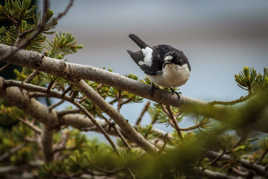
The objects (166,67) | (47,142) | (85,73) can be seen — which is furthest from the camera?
(47,142)

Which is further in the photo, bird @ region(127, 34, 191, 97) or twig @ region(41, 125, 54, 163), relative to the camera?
twig @ region(41, 125, 54, 163)

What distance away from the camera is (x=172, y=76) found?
448 mm

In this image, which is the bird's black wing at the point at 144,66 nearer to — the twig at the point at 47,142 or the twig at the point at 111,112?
the twig at the point at 111,112

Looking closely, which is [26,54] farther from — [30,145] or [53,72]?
[30,145]

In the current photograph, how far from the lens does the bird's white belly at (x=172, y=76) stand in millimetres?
447

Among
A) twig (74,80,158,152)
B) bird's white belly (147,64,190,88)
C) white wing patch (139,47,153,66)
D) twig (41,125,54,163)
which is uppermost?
white wing patch (139,47,153,66)

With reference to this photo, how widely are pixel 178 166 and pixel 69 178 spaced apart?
0.39 m

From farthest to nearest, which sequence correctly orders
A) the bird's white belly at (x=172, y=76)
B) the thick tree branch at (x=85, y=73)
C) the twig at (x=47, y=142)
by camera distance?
the twig at (x=47, y=142) → the bird's white belly at (x=172, y=76) → the thick tree branch at (x=85, y=73)

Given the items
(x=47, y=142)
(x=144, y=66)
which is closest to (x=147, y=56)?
(x=144, y=66)

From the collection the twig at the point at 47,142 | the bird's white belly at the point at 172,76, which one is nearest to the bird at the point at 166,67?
the bird's white belly at the point at 172,76

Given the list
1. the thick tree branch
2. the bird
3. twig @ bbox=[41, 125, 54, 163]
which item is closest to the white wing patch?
the bird

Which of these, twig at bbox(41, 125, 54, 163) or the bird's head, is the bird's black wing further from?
twig at bbox(41, 125, 54, 163)

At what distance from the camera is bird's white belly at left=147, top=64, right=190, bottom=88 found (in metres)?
0.45

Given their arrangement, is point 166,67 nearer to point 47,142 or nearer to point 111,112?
point 111,112
